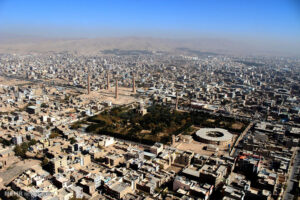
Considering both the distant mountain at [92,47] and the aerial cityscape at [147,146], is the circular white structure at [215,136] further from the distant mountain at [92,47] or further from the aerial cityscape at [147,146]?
the distant mountain at [92,47]

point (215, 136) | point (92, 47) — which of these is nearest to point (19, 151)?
point (215, 136)

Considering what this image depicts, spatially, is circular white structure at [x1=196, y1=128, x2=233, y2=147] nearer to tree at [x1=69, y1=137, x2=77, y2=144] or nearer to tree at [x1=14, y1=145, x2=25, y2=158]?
tree at [x1=69, y1=137, x2=77, y2=144]

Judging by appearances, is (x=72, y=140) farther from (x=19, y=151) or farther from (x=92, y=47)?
(x=92, y=47)

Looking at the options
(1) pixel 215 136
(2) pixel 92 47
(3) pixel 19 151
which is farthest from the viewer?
(2) pixel 92 47

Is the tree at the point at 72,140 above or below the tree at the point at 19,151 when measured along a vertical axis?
above

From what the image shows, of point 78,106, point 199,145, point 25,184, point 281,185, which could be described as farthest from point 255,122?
point 25,184

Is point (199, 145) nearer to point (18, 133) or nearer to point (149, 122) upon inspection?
point (149, 122)

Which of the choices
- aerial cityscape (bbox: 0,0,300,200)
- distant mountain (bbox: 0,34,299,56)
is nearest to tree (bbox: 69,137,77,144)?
aerial cityscape (bbox: 0,0,300,200)

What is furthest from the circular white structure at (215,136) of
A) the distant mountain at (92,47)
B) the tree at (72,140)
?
the distant mountain at (92,47)
